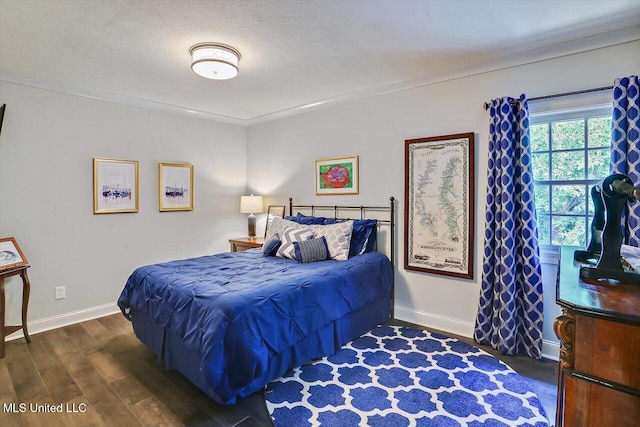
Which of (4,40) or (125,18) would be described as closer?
(125,18)

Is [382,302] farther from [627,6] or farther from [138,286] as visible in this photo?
[627,6]

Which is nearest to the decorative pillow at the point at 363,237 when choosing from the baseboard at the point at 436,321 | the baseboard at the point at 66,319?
the baseboard at the point at 436,321

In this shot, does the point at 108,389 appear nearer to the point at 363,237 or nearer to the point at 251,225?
the point at 363,237

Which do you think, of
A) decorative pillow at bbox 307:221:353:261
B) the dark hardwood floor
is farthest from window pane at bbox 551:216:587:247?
decorative pillow at bbox 307:221:353:261

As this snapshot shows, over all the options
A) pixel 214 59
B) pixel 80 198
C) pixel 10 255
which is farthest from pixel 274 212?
pixel 10 255

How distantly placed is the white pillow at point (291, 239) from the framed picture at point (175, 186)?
1.72 meters

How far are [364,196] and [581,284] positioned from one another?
2.75 metres

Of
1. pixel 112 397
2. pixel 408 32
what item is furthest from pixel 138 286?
pixel 408 32

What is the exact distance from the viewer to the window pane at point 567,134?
2.67 meters

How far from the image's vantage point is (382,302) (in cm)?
343

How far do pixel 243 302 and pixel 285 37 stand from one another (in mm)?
1914

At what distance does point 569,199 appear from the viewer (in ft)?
8.96

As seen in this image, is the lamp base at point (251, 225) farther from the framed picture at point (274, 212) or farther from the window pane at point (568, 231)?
the window pane at point (568, 231)

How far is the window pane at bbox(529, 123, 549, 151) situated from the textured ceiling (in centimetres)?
62
